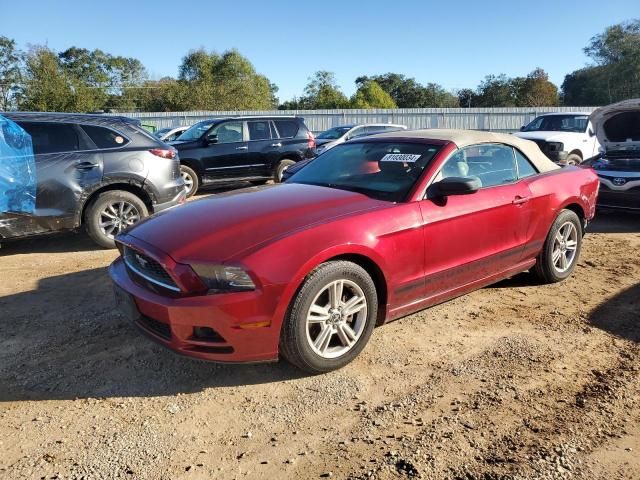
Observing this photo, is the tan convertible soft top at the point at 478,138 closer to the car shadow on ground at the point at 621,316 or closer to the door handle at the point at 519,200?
the door handle at the point at 519,200

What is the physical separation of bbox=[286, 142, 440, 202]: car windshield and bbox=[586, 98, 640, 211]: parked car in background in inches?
203

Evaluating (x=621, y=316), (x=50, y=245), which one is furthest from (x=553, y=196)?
(x=50, y=245)

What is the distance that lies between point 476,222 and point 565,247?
168 cm

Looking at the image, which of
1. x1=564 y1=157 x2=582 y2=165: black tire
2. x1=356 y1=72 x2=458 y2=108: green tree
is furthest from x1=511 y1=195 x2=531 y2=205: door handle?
x1=356 y1=72 x2=458 y2=108: green tree

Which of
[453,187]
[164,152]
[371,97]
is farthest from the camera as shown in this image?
[371,97]

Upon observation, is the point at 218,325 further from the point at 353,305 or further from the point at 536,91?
the point at 536,91

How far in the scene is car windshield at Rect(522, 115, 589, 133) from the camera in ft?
Answer: 43.0

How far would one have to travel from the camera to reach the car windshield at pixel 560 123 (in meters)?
13.1

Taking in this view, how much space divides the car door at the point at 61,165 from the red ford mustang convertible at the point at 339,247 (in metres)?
2.86

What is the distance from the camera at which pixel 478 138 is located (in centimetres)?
440

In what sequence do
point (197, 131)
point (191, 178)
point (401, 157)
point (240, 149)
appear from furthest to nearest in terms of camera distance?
point (197, 131)
point (240, 149)
point (191, 178)
point (401, 157)

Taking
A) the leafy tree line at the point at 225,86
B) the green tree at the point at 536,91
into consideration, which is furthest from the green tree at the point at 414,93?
the green tree at the point at 536,91

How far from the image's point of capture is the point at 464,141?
4.23 m

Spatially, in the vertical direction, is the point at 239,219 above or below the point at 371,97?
below
